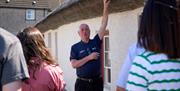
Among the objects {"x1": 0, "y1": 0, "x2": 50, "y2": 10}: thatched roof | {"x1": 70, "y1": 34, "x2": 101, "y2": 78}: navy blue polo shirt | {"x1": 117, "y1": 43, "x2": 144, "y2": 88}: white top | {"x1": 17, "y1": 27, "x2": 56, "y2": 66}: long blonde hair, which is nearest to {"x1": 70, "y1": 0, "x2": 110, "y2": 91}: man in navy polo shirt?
{"x1": 70, "y1": 34, "x2": 101, "y2": 78}: navy blue polo shirt

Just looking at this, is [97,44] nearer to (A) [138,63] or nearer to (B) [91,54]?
(B) [91,54]

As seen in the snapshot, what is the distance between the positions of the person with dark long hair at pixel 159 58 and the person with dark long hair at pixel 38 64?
1.82m

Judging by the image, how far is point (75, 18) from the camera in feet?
41.5

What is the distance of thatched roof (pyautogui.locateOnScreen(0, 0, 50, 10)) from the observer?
4650 cm

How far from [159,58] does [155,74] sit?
92 millimetres

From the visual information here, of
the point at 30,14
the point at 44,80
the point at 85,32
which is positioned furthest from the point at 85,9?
the point at 30,14

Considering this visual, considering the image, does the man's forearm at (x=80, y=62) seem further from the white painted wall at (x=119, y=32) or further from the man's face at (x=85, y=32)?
the white painted wall at (x=119, y=32)

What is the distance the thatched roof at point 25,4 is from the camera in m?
46.5

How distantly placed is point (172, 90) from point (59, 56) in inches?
549

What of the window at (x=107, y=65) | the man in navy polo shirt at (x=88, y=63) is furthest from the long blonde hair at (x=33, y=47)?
the window at (x=107, y=65)

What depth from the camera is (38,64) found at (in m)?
4.43

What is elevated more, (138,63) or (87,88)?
(138,63)

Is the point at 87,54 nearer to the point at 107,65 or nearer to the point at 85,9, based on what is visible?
the point at 107,65

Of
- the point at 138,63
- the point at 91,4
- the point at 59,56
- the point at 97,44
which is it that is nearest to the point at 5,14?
the point at 59,56
